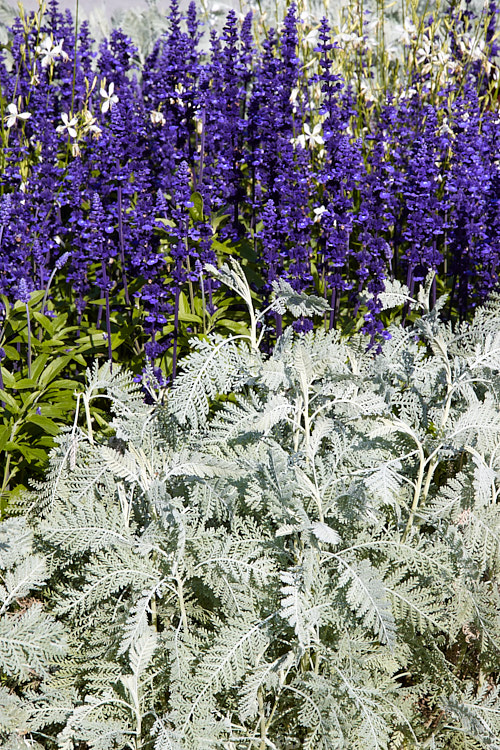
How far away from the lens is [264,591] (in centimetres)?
221

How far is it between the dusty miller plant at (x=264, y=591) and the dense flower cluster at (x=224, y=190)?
110 cm

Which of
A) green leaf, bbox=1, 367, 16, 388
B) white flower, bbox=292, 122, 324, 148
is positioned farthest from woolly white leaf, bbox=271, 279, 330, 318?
white flower, bbox=292, 122, 324, 148

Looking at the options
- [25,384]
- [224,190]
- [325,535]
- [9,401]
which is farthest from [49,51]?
[325,535]

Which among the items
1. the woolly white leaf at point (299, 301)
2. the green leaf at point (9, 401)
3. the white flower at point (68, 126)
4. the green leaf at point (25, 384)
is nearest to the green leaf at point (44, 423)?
the green leaf at point (9, 401)

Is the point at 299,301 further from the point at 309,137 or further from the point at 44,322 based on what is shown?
the point at 309,137

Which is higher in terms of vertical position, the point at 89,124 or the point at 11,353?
the point at 89,124

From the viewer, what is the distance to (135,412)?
8.66 feet

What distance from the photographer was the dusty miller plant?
1.98 metres

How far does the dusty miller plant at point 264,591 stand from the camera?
1.98 m

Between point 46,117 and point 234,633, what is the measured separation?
3847 mm

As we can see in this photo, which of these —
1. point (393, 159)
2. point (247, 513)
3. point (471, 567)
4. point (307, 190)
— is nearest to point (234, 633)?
point (247, 513)

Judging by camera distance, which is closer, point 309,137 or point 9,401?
point 9,401

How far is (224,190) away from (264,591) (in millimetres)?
2684

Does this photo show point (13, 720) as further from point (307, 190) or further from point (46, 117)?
point (46, 117)
